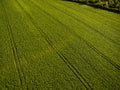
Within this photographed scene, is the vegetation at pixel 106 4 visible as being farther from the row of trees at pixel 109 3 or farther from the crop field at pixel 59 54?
the crop field at pixel 59 54

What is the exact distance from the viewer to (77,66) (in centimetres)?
568

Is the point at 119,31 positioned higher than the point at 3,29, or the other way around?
the point at 3,29

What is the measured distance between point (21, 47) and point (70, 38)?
208cm

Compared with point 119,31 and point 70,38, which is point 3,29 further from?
point 119,31

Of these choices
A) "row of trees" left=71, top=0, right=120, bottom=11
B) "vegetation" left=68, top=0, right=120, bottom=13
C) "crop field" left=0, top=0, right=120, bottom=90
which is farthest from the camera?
"row of trees" left=71, top=0, right=120, bottom=11

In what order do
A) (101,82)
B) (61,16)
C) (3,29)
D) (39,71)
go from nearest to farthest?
(101,82), (39,71), (3,29), (61,16)

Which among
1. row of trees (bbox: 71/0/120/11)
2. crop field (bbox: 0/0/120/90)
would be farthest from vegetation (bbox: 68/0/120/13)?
crop field (bbox: 0/0/120/90)

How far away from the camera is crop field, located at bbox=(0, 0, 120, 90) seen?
4911 mm

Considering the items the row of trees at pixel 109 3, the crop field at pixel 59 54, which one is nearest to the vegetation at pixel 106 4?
the row of trees at pixel 109 3

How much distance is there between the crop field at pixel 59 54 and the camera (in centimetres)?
491

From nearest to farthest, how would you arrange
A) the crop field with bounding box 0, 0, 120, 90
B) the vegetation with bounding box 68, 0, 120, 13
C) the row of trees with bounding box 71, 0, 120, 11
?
the crop field with bounding box 0, 0, 120, 90, the vegetation with bounding box 68, 0, 120, 13, the row of trees with bounding box 71, 0, 120, 11

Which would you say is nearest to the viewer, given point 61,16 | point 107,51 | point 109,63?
point 109,63

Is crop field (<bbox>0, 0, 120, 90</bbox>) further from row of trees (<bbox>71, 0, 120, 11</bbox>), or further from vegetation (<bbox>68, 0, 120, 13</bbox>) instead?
row of trees (<bbox>71, 0, 120, 11</bbox>)

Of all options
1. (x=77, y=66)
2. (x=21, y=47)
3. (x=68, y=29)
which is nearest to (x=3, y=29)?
(x=21, y=47)
